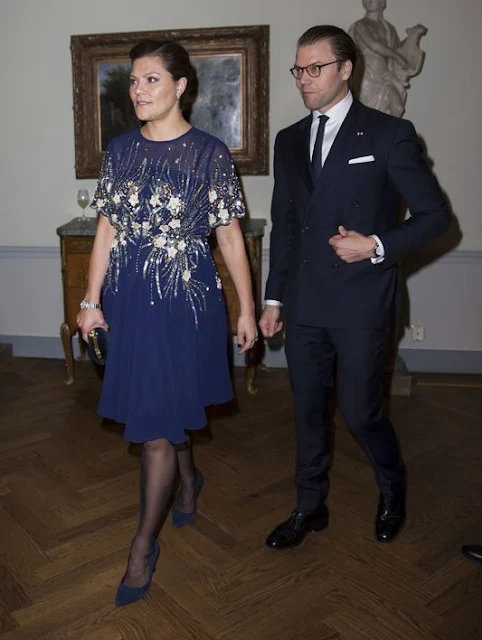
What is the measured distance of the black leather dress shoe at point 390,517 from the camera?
275cm

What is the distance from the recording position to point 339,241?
2.24 m

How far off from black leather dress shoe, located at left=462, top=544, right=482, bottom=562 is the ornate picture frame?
288cm

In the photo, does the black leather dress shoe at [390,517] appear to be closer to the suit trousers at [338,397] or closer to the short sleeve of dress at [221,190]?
the suit trousers at [338,397]

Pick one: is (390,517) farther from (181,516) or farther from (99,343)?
(99,343)

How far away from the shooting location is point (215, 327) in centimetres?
244

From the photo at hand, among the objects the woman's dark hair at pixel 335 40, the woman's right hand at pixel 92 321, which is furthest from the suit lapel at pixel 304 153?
the woman's right hand at pixel 92 321

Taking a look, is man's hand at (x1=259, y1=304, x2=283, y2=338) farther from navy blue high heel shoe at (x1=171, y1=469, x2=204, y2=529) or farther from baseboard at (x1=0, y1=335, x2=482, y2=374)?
baseboard at (x1=0, y1=335, x2=482, y2=374)

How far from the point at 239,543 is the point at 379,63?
293 cm

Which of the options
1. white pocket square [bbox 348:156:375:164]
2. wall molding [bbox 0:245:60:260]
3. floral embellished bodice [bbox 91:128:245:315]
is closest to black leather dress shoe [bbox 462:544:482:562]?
floral embellished bodice [bbox 91:128:245:315]

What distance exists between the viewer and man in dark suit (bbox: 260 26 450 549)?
7.45 feet

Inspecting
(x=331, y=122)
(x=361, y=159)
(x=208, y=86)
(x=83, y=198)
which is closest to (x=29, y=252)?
(x=83, y=198)

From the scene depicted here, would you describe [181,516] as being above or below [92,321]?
below

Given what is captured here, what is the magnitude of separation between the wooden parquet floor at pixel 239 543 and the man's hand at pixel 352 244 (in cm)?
120

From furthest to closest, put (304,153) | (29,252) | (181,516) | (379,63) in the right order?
1. (29,252)
2. (379,63)
3. (181,516)
4. (304,153)
